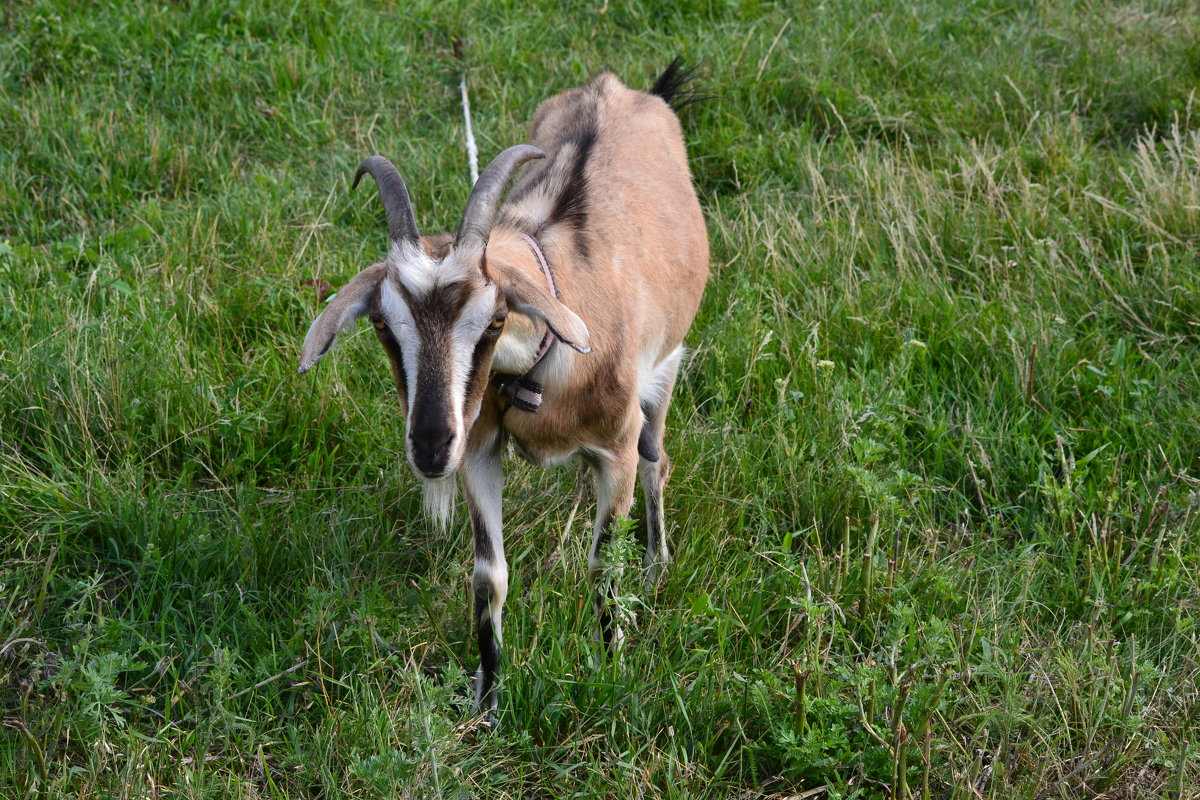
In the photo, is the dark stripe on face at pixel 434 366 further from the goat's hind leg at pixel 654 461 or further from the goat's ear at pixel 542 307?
the goat's hind leg at pixel 654 461

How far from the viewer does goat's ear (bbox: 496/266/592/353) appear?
2807mm

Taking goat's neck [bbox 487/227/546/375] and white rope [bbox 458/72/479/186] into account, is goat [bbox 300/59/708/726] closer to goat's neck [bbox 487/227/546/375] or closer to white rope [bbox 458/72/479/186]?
goat's neck [bbox 487/227/546/375]

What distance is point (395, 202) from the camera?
2.94 m

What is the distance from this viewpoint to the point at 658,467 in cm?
389

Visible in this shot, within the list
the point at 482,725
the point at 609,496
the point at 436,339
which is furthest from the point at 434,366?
the point at 482,725

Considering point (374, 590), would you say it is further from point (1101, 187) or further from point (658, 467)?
point (1101, 187)

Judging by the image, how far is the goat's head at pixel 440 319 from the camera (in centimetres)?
269

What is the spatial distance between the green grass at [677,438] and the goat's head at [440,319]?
55cm

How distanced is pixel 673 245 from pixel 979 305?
1353 mm

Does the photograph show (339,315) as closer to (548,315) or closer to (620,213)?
(548,315)

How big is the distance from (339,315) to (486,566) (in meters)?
0.86

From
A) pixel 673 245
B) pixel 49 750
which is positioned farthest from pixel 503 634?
pixel 673 245

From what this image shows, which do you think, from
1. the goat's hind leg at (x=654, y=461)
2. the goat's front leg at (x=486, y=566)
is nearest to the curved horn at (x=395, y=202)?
the goat's front leg at (x=486, y=566)

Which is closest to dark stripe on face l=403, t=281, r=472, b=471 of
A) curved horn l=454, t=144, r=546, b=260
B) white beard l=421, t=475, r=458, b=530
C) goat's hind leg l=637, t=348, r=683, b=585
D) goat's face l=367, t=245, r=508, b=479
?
goat's face l=367, t=245, r=508, b=479
